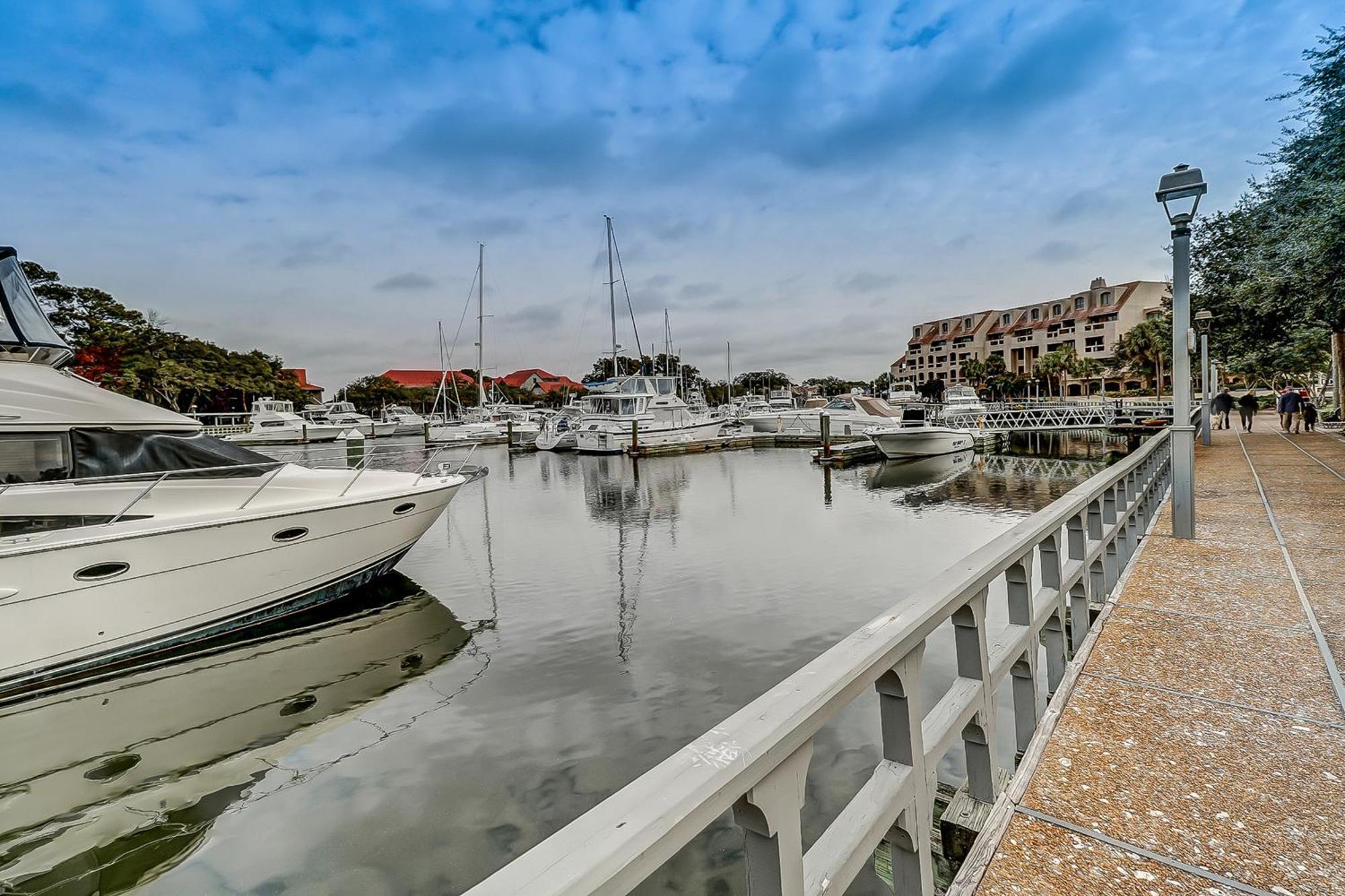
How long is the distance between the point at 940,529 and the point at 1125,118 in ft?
34.4

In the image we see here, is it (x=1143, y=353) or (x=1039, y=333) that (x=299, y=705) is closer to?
(x=1143, y=353)

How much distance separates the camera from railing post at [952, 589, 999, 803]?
2004 mm

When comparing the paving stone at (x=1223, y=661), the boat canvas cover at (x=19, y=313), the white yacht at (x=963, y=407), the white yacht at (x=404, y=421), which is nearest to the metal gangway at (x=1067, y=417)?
the white yacht at (x=963, y=407)

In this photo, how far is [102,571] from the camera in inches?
239

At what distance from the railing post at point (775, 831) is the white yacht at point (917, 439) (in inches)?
1018

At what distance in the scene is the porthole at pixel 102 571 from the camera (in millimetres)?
5948

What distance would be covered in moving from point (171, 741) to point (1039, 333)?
283 feet

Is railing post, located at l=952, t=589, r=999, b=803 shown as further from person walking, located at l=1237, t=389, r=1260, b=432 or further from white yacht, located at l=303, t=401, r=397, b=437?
white yacht, located at l=303, t=401, r=397, b=437

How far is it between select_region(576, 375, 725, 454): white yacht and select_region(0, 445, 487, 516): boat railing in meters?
20.4

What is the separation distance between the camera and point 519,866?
727mm

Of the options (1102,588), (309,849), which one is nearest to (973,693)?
(1102,588)

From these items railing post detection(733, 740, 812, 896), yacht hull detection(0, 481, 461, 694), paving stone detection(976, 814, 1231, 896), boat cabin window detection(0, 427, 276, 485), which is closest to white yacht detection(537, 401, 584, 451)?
yacht hull detection(0, 481, 461, 694)

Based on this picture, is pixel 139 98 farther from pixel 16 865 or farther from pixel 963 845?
pixel 963 845

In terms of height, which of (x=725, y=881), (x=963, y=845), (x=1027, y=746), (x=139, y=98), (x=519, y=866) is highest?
(x=139, y=98)
